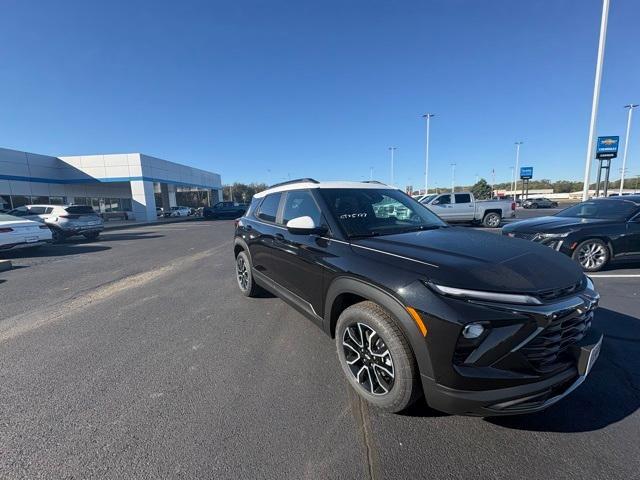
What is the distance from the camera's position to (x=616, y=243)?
6145 mm

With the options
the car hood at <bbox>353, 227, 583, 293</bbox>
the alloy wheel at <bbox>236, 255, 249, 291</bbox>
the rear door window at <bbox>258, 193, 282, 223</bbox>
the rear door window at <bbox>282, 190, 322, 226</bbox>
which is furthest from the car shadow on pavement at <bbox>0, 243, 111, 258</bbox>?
the car hood at <bbox>353, 227, 583, 293</bbox>

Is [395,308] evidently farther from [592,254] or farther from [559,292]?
[592,254]

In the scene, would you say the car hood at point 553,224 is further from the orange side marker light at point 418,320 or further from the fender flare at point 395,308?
the orange side marker light at point 418,320

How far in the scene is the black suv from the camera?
1820mm

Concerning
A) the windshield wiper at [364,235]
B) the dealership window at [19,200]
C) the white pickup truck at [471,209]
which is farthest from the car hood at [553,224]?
the dealership window at [19,200]

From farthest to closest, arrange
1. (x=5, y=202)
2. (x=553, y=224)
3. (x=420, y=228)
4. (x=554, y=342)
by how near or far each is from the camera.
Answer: (x=5, y=202) < (x=553, y=224) < (x=420, y=228) < (x=554, y=342)

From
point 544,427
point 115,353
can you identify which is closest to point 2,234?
point 115,353

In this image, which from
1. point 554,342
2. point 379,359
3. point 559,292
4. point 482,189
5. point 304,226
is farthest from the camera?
point 482,189

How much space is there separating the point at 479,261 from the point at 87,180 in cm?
3780

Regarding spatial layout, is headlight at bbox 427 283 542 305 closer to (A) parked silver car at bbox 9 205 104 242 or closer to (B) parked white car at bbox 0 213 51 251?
(B) parked white car at bbox 0 213 51 251

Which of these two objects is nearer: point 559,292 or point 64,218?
point 559,292

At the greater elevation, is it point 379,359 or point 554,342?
point 554,342

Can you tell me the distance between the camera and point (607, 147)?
25.7 meters

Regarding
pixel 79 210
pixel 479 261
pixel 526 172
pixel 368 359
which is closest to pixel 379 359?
pixel 368 359
